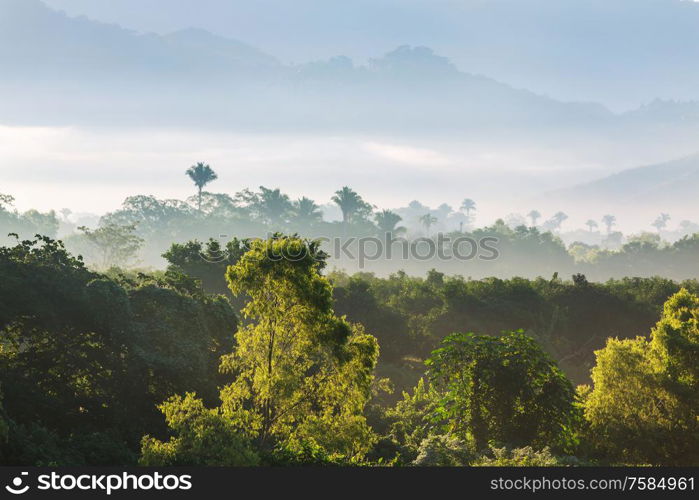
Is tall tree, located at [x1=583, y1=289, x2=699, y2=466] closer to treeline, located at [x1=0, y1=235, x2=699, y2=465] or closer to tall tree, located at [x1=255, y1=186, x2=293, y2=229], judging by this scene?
treeline, located at [x1=0, y1=235, x2=699, y2=465]

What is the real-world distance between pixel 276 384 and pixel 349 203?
149 meters

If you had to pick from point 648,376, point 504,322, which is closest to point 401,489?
point 648,376

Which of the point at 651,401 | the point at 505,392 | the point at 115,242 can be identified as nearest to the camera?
the point at 505,392

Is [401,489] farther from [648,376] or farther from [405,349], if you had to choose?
[405,349]

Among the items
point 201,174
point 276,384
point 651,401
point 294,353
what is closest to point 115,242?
point 201,174

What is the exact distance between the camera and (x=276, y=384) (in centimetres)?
1583

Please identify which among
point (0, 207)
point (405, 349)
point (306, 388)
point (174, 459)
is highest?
point (0, 207)

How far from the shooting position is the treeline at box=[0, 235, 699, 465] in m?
16.0

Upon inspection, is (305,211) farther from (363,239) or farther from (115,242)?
(115,242)

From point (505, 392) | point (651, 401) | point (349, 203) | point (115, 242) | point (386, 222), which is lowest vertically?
point (651, 401)

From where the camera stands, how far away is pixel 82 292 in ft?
76.2

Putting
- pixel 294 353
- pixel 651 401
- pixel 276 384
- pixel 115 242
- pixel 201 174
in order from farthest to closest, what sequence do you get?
pixel 201 174 → pixel 115 242 → pixel 651 401 → pixel 294 353 → pixel 276 384

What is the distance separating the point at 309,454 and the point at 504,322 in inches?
1364

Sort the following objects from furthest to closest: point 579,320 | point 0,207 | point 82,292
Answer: point 0,207, point 579,320, point 82,292
